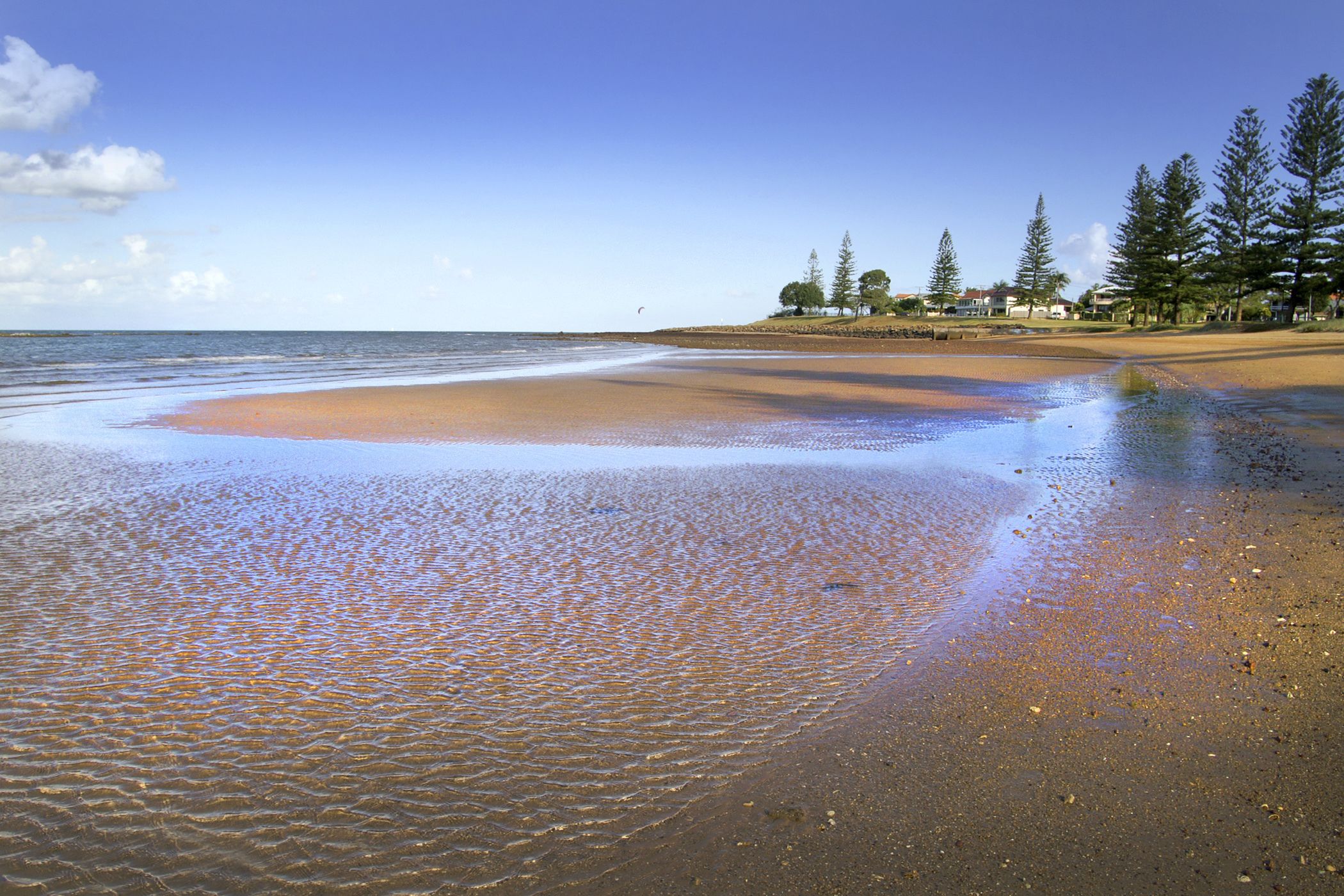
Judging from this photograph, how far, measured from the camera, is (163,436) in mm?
13828

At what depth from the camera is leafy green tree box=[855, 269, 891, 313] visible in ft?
419

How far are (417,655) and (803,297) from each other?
15108 cm

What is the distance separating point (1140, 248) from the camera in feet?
243

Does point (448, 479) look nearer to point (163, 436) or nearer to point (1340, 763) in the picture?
point (163, 436)

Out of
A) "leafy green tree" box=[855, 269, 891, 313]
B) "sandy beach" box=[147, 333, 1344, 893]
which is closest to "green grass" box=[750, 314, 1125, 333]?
"leafy green tree" box=[855, 269, 891, 313]

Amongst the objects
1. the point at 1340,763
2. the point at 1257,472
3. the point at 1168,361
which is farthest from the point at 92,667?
the point at 1168,361

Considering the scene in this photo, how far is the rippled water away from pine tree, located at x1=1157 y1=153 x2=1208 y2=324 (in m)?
73.7

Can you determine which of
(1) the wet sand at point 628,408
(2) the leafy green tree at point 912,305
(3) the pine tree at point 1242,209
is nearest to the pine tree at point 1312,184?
(3) the pine tree at point 1242,209

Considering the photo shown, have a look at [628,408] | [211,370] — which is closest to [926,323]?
[211,370]

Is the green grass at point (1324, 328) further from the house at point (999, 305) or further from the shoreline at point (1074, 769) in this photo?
the house at point (999, 305)

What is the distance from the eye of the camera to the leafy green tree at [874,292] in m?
128

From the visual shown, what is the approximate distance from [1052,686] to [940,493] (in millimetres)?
5144

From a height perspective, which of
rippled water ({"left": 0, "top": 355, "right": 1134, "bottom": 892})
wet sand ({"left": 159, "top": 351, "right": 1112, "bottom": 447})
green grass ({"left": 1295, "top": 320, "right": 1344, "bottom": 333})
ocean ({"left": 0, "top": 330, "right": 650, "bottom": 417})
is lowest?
rippled water ({"left": 0, "top": 355, "right": 1134, "bottom": 892})

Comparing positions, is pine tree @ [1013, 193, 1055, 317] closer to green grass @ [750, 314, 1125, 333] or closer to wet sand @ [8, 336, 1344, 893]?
green grass @ [750, 314, 1125, 333]
